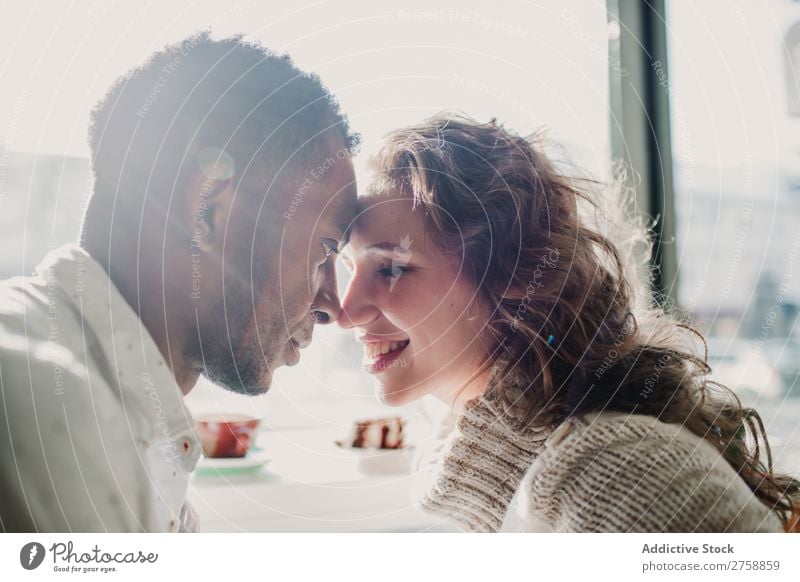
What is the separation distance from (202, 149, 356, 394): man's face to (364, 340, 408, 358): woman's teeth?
0.04 metres

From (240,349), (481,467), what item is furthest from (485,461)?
(240,349)

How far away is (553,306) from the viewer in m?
0.48

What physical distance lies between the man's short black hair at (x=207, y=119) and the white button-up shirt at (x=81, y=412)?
77 millimetres

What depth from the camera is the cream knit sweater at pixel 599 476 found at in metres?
0.41

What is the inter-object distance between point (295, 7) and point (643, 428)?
404 mm

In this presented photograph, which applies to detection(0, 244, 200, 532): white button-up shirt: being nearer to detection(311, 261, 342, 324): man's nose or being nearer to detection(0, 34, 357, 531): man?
detection(0, 34, 357, 531): man

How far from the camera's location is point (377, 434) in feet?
1.81

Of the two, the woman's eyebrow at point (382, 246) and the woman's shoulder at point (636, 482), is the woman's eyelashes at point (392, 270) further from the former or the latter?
the woman's shoulder at point (636, 482)

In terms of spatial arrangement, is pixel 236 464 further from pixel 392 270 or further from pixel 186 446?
pixel 392 270

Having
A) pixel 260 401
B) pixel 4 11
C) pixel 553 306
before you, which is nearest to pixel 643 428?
pixel 553 306

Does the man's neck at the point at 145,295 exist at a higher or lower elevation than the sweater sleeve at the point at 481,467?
higher

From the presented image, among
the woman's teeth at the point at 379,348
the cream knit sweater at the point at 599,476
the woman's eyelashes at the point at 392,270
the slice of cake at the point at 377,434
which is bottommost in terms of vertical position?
the slice of cake at the point at 377,434

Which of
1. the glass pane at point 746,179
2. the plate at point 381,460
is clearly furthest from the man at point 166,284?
the glass pane at point 746,179

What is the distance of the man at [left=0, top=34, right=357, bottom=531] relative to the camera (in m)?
0.41
